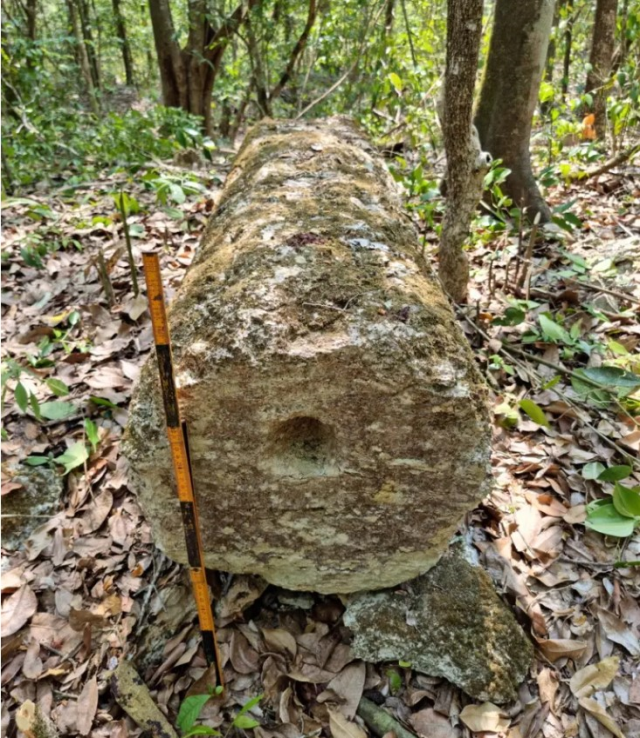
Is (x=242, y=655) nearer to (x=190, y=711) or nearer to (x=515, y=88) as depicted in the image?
(x=190, y=711)

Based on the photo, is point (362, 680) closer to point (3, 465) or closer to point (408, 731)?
point (408, 731)

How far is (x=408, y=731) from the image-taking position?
5.70 feet

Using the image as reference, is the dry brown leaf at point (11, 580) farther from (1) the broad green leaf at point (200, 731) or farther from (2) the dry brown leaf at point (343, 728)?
(2) the dry brown leaf at point (343, 728)

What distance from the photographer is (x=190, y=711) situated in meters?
1.64

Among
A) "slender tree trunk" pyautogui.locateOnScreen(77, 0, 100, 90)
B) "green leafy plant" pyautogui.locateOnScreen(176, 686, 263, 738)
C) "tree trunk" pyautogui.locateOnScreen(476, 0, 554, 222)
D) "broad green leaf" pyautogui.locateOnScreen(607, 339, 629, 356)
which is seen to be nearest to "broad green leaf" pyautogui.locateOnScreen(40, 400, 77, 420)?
"green leafy plant" pyautogui.locateOnScreen(176, 686, 263, 738)

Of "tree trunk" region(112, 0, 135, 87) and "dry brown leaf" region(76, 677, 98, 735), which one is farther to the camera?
"tree trunk" region(112, 0, 135, 87)

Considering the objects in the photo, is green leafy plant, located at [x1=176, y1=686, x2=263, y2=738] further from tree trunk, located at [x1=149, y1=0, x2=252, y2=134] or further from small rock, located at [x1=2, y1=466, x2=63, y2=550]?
tree trunk, located at [x1=149, y1=0, x2=252, y2=134]

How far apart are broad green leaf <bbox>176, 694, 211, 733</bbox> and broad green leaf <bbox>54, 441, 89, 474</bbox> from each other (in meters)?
1.25

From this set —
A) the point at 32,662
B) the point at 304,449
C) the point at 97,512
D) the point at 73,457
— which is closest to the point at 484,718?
the point at 304,449

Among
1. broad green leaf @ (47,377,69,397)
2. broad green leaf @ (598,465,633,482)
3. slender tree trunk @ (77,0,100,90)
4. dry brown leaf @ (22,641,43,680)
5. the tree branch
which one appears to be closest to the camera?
dry brown leaf @ (22,641,43,680)

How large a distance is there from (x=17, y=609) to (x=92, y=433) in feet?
2.65

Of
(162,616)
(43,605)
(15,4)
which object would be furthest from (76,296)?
(15,4)

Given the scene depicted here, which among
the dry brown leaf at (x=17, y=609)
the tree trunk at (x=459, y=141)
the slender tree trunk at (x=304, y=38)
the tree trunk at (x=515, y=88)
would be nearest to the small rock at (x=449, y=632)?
the dry brown leaf at (x=17, y=609)

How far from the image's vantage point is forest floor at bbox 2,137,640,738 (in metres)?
1.80
